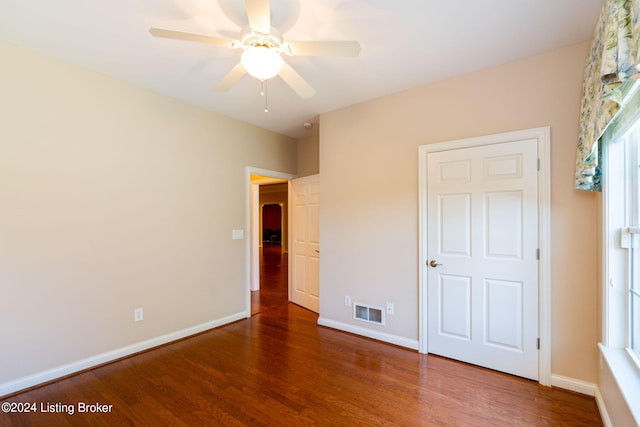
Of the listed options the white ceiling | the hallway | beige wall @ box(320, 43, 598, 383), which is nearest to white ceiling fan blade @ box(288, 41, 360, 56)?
the white ceiling

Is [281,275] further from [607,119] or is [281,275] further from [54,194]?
[607,119]

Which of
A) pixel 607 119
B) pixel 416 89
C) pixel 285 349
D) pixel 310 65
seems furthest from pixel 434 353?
pixel 310 65

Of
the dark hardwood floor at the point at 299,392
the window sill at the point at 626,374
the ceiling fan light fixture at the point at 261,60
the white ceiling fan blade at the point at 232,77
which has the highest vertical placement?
the white ceiling fan blade at the point at 232,77

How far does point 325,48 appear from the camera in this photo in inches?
66.6

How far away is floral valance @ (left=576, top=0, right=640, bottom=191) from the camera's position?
111cm

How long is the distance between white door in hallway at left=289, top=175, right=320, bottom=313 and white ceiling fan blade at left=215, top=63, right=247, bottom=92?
225cm

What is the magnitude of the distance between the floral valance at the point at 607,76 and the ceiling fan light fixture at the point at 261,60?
155 centimetres

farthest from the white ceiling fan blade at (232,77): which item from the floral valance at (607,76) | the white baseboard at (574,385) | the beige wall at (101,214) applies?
the white baseboard at (574,385)

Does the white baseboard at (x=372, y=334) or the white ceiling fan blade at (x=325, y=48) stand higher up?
the white ceiling fan blade at (x=325, y=48)

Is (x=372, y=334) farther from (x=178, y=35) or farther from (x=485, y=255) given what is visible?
(x=178, y=35)

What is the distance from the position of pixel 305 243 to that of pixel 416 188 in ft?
6.67

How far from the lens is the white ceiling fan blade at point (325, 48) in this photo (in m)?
1.62

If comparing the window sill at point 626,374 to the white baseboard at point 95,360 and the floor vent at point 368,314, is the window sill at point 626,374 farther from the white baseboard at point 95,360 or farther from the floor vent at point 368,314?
the white baseboard at point 95,360

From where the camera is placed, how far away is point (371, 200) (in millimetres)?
3244
